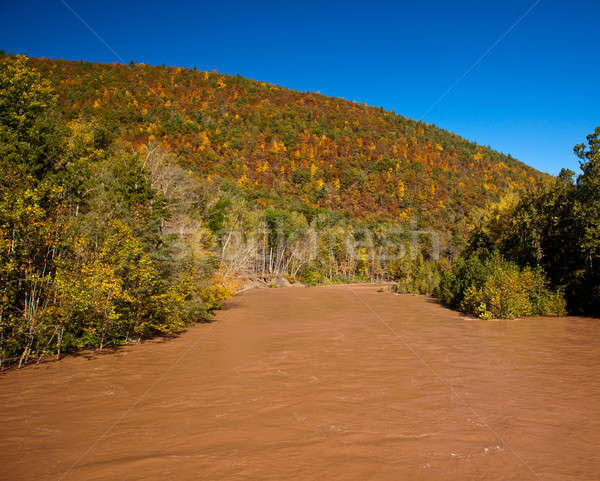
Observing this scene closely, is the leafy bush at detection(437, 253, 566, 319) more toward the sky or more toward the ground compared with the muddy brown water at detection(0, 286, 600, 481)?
more toward the sky

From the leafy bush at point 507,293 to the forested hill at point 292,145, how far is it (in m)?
68.0

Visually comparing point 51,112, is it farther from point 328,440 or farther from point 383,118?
point 383,118

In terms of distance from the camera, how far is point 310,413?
682cm

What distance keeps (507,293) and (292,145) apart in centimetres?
13289

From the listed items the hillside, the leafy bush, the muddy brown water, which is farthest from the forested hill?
the muddy brown water

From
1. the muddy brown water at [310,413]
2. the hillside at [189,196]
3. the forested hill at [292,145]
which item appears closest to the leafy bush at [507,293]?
the muddy brown water at [310,413]

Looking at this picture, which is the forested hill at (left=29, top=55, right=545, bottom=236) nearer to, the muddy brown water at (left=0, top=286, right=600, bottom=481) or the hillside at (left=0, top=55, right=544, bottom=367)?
the hillside at (left=0, top=55, right=544, bottom=367)

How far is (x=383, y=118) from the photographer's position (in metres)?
195

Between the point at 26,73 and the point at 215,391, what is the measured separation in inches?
802

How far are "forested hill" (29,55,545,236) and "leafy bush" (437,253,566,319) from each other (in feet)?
223

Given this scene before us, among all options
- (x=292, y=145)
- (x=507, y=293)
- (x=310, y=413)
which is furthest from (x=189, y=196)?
(x=292, y=145)

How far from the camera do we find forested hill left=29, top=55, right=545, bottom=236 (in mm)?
112812

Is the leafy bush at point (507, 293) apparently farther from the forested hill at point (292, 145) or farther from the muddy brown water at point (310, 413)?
the forested hill at point (292, 145)

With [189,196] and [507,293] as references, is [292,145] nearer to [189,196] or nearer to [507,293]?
[189,196]
